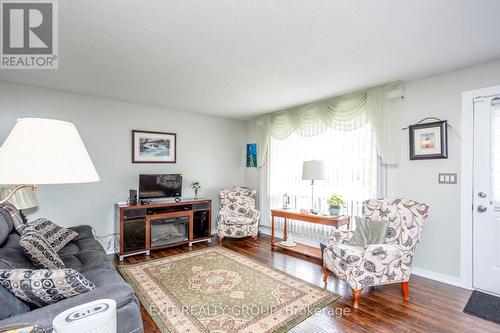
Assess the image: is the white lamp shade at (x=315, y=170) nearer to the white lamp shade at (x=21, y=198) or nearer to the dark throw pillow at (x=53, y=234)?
the dark throw pillow at (x=53, y=234)

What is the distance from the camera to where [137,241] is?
378 cm

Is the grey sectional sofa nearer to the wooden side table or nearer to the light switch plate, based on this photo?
the wooden side table

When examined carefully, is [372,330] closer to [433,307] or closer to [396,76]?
[433,307]

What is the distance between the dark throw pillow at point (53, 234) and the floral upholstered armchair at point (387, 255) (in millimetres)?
2862

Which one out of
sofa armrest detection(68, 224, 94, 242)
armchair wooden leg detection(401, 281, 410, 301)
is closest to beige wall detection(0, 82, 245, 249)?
sofa armrest detection(68, 224, 94, 242)

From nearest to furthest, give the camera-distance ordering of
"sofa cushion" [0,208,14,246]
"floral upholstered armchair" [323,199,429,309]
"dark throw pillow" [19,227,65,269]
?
"dark throw pillow" [19,227,65,269], "sofa cushion" [0,208,14,246], "floral upholstered armchair" [323,199,429,309]

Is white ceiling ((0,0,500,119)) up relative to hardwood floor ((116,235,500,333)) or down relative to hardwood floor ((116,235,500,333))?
up

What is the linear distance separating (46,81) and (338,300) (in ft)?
14.4

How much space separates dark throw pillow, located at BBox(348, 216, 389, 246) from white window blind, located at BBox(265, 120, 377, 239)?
29.8 inches

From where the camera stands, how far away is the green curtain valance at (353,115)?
330 cm

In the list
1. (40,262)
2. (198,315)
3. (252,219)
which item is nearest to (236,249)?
(252,219)

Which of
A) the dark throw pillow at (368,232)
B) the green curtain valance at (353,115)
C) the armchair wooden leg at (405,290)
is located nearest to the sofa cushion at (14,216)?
the dark throw pillow at (368,232)

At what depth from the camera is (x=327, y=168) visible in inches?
158

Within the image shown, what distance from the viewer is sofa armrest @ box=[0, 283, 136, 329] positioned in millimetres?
1171
